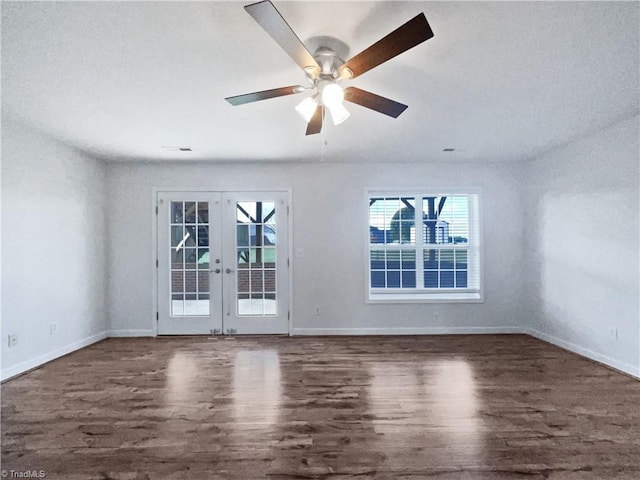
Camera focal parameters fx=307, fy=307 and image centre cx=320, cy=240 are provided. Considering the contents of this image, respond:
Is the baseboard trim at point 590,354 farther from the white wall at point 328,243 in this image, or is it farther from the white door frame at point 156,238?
the white door frame at point 156,238

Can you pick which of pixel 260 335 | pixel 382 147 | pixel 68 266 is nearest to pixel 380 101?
pixel 382 147

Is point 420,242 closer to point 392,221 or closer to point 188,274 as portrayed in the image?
point 392,221

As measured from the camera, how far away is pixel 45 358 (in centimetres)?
341

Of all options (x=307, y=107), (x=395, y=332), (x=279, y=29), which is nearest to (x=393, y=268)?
A: (x=395, y=332)

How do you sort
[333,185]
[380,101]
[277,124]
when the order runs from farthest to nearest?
1. [333,185]
2. [277,124]
3. [380,101]

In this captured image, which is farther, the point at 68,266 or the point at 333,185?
the point at 333,185

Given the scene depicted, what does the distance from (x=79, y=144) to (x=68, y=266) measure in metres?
1.47

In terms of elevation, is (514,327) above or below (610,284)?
below

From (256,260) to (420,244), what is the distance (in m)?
2.49

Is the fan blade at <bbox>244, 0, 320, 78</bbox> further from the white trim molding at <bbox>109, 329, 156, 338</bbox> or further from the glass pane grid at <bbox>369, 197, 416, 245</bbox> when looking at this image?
the white trim molding at <bbox>109, 329, 156, 338</bbox>

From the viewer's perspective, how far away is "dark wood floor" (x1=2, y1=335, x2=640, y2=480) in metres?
1.81

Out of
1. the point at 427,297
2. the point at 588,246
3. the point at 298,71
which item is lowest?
the point at 427,297

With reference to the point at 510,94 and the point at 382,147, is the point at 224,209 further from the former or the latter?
the point at 510,94

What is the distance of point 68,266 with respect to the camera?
12.2 ft
